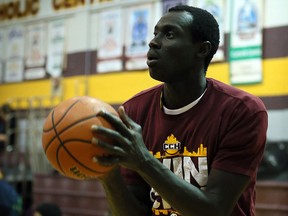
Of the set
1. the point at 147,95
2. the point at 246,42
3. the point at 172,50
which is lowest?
the point at 147,95

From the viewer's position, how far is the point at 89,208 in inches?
325

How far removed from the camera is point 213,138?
2342mm

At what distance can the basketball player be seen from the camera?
2.16 m

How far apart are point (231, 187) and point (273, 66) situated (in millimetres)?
5292

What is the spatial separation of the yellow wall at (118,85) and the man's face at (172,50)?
16.4 ft

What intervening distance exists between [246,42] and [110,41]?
112 inches

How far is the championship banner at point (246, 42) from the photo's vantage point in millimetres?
7320

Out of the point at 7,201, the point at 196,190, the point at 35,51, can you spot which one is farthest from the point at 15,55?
the point at 196,190

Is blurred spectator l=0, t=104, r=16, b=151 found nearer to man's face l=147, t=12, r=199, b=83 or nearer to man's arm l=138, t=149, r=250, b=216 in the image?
man's face l=147, t=12, r=199, b=83

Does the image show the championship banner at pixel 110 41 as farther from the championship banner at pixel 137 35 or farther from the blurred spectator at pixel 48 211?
the blurred spectator at pixel 48 211

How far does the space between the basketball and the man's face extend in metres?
0.32

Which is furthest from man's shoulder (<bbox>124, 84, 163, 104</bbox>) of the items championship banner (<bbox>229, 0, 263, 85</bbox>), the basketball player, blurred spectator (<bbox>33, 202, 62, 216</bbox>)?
championship banner (<bbox>229, 0, 263, 85</bbox>)

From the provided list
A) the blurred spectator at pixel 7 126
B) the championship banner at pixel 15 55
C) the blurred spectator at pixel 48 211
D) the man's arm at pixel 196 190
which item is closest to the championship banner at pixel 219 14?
the blurred spectator at pixel 48 211

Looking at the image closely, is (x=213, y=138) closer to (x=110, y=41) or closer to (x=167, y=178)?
(x=167, y=178)
